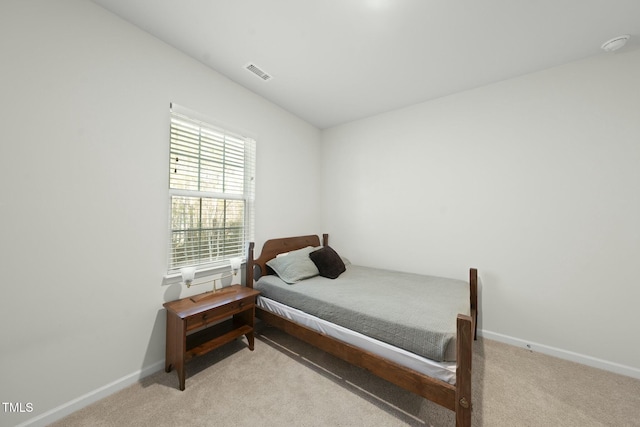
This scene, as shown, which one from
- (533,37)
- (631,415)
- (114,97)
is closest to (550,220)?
(631,415)

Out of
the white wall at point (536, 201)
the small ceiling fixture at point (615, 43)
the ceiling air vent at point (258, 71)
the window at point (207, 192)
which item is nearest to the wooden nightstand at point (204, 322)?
the window at point (207, 192)

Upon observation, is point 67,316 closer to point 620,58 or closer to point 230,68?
point 230,68

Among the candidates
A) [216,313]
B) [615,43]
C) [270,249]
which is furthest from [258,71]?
[615,43]

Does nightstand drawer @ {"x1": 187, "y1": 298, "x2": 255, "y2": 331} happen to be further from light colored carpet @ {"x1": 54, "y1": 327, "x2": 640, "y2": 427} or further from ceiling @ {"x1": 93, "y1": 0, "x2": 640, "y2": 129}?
ceiling @ {"x1": 93, "y1": 0, "x2": 640, "y2": 129}

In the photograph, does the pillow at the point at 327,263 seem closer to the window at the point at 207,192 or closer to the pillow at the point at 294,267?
the pillow at the point at 294,267

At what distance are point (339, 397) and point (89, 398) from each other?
5.73 ft

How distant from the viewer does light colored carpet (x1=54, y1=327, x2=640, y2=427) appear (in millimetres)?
1450

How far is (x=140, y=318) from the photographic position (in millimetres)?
1800

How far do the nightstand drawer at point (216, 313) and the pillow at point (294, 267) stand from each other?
45cm

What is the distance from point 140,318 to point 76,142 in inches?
54.2

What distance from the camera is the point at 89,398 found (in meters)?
1.54

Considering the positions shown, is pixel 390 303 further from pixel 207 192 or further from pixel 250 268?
pixel 207 192

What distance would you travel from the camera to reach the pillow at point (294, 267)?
97.7 inches

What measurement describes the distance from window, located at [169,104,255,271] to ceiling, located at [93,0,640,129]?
2.15 ft
